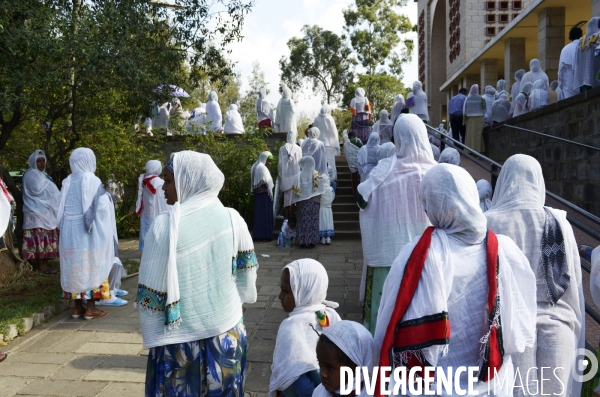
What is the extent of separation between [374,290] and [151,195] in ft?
17.3

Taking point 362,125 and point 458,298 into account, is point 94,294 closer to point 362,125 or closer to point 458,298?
point 458,298

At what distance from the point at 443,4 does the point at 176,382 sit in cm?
2811

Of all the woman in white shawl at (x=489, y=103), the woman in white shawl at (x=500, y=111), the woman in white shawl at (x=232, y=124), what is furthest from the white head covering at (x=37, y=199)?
the woman in white shawl at (x=489, y=103)

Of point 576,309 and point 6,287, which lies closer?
point 576,309

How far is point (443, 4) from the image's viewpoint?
2805 cm

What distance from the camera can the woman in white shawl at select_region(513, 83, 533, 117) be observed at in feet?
40.5

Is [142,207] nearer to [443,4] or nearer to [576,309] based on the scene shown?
[576,309]

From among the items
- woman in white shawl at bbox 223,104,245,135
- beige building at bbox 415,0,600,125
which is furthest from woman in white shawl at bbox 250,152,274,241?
beige building at bbox 415,0,600,125

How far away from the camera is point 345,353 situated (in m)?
2.18

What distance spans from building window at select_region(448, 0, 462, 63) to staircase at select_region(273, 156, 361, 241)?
39.5ft

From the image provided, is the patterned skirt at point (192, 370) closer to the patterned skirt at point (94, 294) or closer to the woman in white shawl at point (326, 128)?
the patterned skirt at point (94, 294)

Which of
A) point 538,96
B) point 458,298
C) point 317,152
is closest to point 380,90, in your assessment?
point 538,96

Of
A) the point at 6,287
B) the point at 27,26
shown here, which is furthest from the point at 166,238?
the point at 6,287

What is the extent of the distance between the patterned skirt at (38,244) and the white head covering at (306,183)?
3924 millimetres
